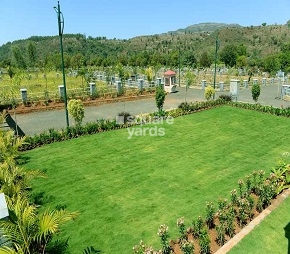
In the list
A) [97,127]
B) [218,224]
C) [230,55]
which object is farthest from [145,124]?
[230,55]

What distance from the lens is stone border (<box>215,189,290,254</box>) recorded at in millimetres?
5559

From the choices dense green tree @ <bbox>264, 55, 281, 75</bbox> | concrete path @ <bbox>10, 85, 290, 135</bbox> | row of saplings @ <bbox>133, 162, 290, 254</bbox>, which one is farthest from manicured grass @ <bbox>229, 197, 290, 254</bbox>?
dense green tree @ <bbox>264, 55, 281, 75</bbox>

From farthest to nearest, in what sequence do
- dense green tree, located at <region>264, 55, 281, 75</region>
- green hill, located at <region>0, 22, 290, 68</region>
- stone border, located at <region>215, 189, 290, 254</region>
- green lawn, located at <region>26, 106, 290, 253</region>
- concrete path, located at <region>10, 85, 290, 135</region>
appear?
green hill, located at <region>0, 22, 290, 68</region> → dense green tree, located at <region>264, 55, 281, 75</region> → concrete path, located at <region>10, 85, 290, 135</region> → green lawn, located at <region>26, 106, 290, 253</region> → stone border, located at <region>215, 189, 290, 254</region>

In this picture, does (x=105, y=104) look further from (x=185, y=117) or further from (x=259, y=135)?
(x=259, y=135)

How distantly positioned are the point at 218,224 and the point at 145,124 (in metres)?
8.97

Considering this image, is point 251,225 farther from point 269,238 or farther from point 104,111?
point 104,111

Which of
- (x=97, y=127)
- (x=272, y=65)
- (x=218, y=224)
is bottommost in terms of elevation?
(x=218, y=224)

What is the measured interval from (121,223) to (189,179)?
3.00m

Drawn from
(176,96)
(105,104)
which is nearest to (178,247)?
(105,104)

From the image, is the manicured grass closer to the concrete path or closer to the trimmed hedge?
the trimmed hedge

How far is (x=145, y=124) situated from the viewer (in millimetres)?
14992

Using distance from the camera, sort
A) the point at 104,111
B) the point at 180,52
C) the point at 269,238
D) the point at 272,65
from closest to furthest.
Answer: the point at 269,238 → the point at 104,111 → the point at 272,65 → the point at 180,52

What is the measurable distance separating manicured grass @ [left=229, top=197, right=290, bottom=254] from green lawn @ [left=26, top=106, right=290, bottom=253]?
4.57ft

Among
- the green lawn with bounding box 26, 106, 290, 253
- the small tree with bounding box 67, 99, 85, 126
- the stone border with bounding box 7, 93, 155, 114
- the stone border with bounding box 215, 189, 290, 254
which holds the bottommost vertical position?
the stone border with bounding box 215, 189, 290, 254
